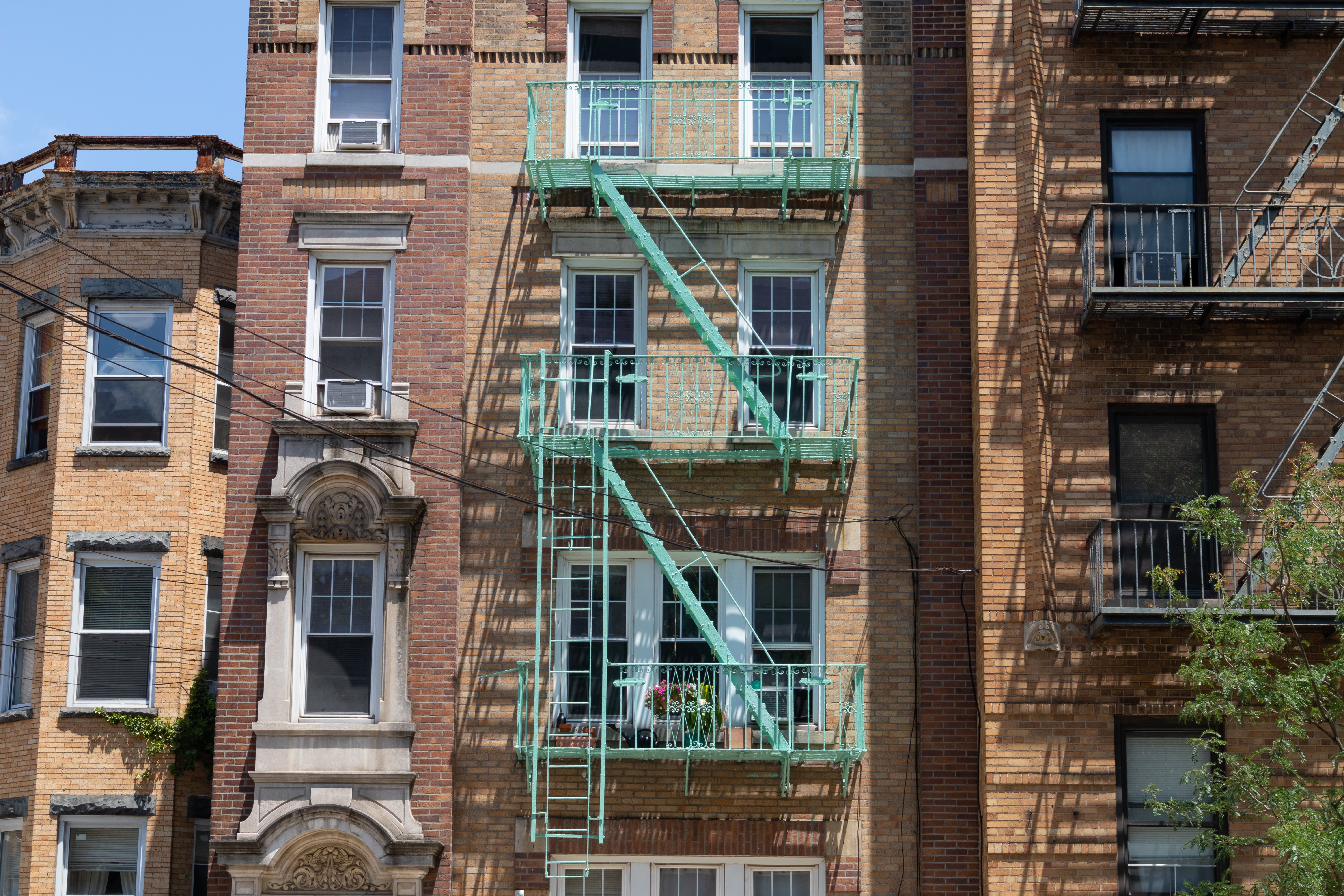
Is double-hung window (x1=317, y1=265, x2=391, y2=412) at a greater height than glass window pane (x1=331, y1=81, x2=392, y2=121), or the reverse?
glass window pane (x1=331, y1=81, x2=392, y2=121)

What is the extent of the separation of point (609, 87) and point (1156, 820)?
10.3 m

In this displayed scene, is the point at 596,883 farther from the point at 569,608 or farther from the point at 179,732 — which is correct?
the point at 179,732

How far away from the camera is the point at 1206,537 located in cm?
1639

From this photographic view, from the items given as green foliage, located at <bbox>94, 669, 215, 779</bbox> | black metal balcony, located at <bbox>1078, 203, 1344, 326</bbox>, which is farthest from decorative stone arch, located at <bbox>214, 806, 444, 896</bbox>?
black metal balcony, located at <bbox>1078, 203, 1344, 326</bbox>

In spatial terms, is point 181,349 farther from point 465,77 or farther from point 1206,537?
point 1206,537

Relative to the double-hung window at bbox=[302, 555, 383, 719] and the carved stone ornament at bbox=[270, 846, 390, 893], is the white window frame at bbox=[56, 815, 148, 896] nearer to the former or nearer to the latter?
the carved stone ornament at bbox=[270, 846, 390, 893]

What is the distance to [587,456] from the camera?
17.6 metres

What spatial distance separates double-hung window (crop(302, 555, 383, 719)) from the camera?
685 inches

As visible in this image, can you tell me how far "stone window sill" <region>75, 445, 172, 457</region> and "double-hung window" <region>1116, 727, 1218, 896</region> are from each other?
39.3 ft

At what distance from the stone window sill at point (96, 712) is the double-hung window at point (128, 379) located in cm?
328

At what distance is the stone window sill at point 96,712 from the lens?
61.8ft

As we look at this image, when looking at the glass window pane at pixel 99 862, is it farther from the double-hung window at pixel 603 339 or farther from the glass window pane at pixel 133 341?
the double-hung window at pixel 603 339

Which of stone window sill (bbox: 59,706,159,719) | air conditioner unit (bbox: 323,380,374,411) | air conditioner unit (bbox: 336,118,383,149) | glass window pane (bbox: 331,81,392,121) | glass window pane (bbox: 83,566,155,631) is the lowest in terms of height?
stone window sill (bbox: 59,706,159,719)

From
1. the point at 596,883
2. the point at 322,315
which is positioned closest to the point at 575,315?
the point at 322,315
